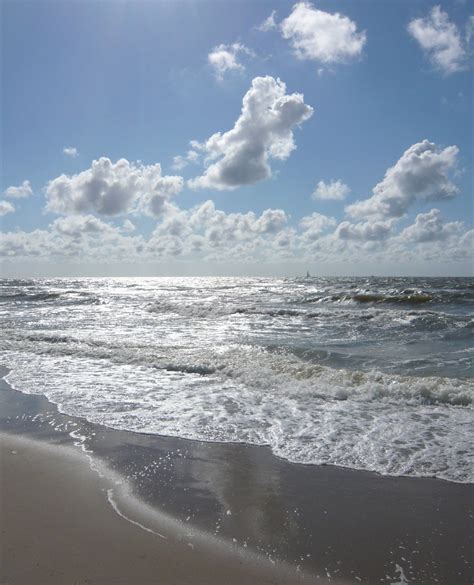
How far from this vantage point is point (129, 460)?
4.45 m

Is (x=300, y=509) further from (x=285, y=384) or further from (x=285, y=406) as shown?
(x=285, y=384)

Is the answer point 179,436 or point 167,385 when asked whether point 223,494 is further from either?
point 167,385

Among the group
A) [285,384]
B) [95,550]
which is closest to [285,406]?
[285,384]

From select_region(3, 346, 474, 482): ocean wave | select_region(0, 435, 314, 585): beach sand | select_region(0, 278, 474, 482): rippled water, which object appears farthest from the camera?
select_region(0, 278, 474, 482): rippled water

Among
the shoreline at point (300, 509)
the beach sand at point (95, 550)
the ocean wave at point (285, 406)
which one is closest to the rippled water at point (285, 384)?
the ocean wave at point (285, 406)

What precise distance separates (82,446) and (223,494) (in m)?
2.10

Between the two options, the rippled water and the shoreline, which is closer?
the shoreline

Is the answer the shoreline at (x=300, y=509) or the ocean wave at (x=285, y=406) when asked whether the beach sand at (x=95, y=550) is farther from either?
the ocean wave at (x=285, y=406)

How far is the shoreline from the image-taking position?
2801mm

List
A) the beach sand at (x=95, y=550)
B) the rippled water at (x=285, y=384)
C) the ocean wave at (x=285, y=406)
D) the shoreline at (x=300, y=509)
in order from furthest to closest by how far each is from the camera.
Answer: the rippled water at (x=285, y=384) < the ocean wave at (x=285, y=406) < the shoreline at (x=300, y=509) < the beach sand at (x=95, y=550)

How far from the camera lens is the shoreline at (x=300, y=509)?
280cm

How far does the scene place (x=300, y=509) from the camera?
3.47 meters

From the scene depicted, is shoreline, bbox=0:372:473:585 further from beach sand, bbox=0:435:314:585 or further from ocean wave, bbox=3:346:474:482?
ocean wave, bbox=3:346:474:482

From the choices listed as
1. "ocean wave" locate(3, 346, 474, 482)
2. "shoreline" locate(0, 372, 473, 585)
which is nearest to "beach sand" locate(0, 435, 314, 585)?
"shoreline" locate(0, 372, 473, 585)
